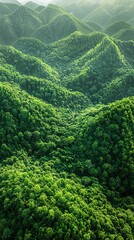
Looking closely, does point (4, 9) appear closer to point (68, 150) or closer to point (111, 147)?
point (68, 150)

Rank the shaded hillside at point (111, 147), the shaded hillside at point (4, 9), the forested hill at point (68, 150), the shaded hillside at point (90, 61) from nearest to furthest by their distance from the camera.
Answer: the forested hill at point (68, 150) < the shaded hillside at point (111, 147) < the shaded hillside at point (90, 61) < the shaded hillside at point (4, 9)

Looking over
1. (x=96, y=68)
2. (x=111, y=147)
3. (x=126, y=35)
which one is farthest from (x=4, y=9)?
(x=111, y=147)

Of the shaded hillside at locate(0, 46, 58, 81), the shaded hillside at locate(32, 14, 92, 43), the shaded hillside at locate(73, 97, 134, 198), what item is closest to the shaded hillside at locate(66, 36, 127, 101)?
the shaded hillside at locate(0, 46, 58, 81)

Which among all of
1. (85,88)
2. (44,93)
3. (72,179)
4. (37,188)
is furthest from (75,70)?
(37,188)

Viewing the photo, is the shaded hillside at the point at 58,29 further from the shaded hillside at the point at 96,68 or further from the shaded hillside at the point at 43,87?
the shaded hillside at the point at 43,87

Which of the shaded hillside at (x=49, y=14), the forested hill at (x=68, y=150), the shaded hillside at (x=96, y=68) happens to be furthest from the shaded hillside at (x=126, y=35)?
the forested hill at (x=68, y=150)

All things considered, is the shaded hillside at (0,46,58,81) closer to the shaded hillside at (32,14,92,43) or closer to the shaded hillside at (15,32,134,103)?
the shaded hillside at (15,32,134,103)

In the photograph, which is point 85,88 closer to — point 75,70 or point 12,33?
point 75,70
